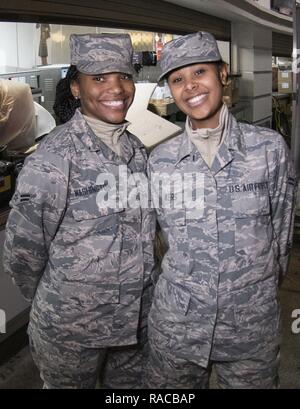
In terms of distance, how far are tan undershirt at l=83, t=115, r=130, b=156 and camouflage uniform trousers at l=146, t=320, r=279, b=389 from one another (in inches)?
23.9

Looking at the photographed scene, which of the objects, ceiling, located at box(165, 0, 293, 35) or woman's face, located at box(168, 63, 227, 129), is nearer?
woman's face, located at box(168, 63, 227, 129)

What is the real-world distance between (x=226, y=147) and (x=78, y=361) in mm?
831

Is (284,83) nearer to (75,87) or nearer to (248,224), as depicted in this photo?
(75,87)

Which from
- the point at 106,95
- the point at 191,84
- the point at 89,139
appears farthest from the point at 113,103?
the point at 191,84

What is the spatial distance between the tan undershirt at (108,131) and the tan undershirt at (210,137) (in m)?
0.23

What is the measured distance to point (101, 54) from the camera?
1343mm

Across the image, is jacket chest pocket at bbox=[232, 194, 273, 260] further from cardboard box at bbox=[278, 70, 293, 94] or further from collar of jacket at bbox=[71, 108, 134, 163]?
cardboard box at bbox=[278, 70, 293, 94]

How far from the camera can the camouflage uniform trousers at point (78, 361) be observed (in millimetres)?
1391

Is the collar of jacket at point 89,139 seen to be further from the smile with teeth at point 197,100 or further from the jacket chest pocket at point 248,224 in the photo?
the jacket chest pocket at point 248,224

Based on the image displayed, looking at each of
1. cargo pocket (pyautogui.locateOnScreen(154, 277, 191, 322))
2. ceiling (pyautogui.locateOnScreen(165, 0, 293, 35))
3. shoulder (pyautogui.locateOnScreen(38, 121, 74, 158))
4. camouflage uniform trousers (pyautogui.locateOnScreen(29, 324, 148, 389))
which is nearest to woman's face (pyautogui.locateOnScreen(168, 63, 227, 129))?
shoulder (pyautogui.locateOnScreen(38, 121, 74, 158))

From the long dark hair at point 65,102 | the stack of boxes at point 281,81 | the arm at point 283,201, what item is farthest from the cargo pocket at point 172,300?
the stack of boxes at point 281,81

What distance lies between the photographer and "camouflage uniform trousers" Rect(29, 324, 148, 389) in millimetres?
1391

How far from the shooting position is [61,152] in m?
1.30

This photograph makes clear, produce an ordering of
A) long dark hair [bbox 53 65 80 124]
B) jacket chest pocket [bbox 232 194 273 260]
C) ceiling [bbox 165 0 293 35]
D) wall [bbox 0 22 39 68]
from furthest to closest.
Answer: wall [bbox 0 22 39 68]
ceiling [bbox 165 0 293 35]
long dark hair [bbox 53 65 80 124]
jacket chest pocket [bbox 232 194 273 260]
